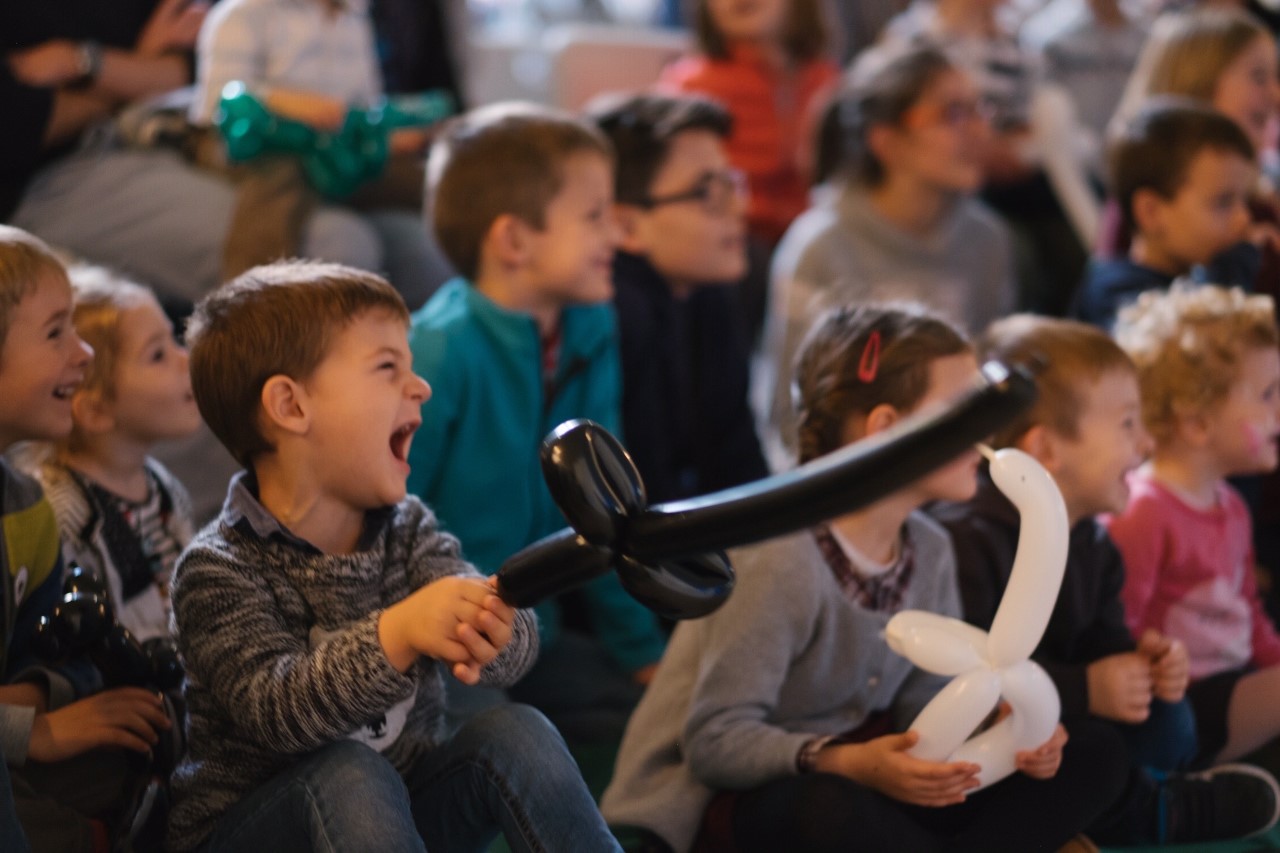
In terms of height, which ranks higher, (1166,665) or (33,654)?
(33,654)

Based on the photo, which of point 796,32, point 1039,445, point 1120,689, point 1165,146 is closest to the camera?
point 1120,689

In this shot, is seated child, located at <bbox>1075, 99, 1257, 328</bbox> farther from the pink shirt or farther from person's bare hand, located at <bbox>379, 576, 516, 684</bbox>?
person's bare hand, located at <bbox>379, 576, 516, 684</bbox>

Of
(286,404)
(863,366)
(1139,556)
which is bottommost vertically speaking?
(1139,556)

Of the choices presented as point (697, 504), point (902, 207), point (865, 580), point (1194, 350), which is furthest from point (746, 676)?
point (902, 207)

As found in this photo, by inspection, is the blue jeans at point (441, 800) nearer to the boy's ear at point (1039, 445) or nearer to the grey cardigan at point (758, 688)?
the grey cardigan at point (758, 688)

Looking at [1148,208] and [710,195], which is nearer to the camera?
[710,195]

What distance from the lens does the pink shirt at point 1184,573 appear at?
5.05 feet

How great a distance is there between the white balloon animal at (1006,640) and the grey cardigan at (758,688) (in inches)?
5.4

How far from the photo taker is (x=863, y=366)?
1.27 metres

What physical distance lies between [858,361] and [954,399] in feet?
1.84

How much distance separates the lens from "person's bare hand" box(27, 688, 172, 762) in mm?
1041

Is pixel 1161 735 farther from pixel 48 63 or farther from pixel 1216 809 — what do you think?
pixel 48 63

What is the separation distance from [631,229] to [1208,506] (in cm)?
84

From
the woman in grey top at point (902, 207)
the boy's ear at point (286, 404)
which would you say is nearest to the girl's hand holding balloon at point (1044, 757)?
the boy's ear at point (286, 404)
